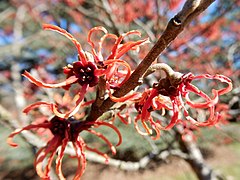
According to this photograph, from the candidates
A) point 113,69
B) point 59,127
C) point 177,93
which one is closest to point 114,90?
point 113,69

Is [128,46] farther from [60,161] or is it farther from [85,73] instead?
[60,161]

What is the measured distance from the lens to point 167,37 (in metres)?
0.65

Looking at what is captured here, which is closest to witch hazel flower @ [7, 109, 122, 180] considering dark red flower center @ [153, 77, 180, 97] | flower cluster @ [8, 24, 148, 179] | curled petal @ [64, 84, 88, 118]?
flower cluster @ [8, 24, 148, 179]

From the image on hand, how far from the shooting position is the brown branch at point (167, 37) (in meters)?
0.58

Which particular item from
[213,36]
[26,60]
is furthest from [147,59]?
[26,60]

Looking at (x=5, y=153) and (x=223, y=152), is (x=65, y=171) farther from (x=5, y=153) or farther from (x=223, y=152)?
(x=223, y=152)

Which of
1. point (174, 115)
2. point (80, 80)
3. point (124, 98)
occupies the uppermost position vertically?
point (80, 80)

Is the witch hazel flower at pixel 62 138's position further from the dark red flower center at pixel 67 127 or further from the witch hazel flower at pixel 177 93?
the witch hazel flower at pixel 177 93

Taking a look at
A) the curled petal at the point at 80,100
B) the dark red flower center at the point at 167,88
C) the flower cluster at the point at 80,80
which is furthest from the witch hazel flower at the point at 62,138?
the dark red flower center at the point at 167,88

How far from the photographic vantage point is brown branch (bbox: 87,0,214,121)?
582mm

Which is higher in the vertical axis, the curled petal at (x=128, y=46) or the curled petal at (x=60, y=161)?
the curled petal at (x=128, y=46)

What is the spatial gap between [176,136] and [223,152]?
6743 mm

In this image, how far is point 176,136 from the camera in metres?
2.48

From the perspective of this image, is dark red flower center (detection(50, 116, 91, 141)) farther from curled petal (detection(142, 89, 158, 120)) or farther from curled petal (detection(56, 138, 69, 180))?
curled petal (detection(142, 89, 158, 120))
